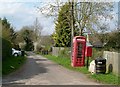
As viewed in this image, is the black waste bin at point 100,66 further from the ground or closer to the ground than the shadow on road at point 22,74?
further from the ground

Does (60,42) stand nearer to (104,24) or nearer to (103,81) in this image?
(104,24)

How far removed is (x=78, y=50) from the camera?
1124 inches

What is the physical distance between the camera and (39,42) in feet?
352

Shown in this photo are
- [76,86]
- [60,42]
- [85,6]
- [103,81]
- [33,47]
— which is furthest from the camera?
[33,47]

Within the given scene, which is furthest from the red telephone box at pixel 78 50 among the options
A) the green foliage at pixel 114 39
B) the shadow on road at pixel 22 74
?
the green foliage at pixel 114 39

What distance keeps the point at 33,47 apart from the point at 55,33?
3984 cm

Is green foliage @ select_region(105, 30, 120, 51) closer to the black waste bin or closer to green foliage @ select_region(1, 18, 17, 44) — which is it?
green foliage @ select_region(1, 18, 17, 44)

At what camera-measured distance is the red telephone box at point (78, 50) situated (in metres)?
28.2

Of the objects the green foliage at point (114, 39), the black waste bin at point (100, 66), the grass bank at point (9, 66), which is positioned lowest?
the grass bank at point (9, 66)

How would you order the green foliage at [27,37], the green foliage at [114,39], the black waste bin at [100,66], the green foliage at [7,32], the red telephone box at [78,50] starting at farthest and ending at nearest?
the green foliage at [27,37], the green foliage at [114,39], the green foliage at [7,32], the red telephone box at [78,50], the black waste bin at [100,66]

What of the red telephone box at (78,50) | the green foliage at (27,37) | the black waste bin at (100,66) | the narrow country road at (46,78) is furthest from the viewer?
the green foliage at (27,37)

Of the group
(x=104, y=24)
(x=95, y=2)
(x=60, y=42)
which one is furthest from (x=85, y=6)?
(x=60, y=42)

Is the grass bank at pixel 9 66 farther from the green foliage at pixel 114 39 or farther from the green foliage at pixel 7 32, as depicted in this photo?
the green foliage at pixel 114 39

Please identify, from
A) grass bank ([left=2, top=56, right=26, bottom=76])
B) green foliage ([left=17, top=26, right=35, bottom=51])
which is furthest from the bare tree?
grass bank ([left=2, top=56, right=26, bottom=76])
